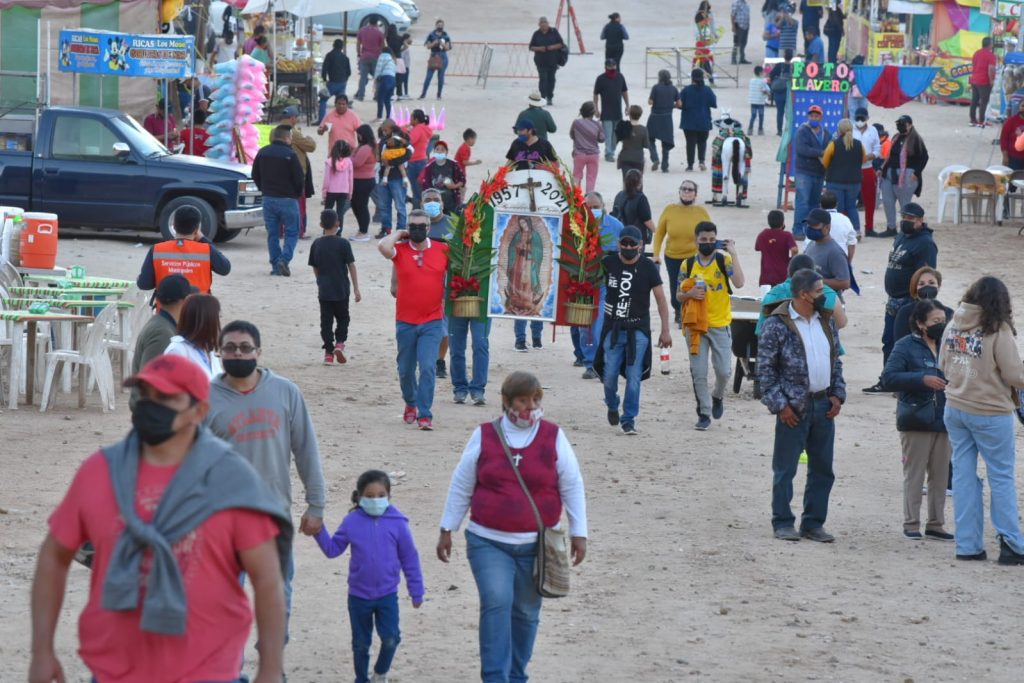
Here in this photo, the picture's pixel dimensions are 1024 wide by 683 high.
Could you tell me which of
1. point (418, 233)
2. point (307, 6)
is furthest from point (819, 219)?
point (307, 6)

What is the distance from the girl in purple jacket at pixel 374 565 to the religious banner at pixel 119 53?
1653cm

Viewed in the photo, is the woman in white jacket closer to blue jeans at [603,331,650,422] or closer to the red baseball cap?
the red baseball cap

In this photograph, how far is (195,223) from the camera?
10.5 metres

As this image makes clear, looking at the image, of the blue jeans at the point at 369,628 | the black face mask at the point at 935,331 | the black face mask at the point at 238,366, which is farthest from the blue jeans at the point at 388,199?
the black face mask at the point at 238,366

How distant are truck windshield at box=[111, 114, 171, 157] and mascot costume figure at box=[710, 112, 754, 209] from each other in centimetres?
877

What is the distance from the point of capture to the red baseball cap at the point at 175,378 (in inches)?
177

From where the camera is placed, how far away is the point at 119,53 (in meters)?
22.5

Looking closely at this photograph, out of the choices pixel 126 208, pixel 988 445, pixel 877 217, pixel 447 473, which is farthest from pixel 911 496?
pixel 877 217

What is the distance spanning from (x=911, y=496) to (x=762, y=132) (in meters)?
24.0

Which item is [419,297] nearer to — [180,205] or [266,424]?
[266,424]

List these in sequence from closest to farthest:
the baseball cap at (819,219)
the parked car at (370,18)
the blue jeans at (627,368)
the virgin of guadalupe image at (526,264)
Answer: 1. the blue jeans at (627,368)
2. the virgin of guadalupe image at (526,264)
3. the baseball cap at (819,219)
4. the parked car at (370,18)

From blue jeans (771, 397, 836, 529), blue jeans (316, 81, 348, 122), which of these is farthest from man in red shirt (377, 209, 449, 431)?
blue jeans (316, 81, 348, 122)

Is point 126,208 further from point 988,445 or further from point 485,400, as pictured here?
point 988,445

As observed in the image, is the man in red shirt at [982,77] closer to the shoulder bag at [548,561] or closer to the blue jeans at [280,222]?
the blue jeans at [280,222]
